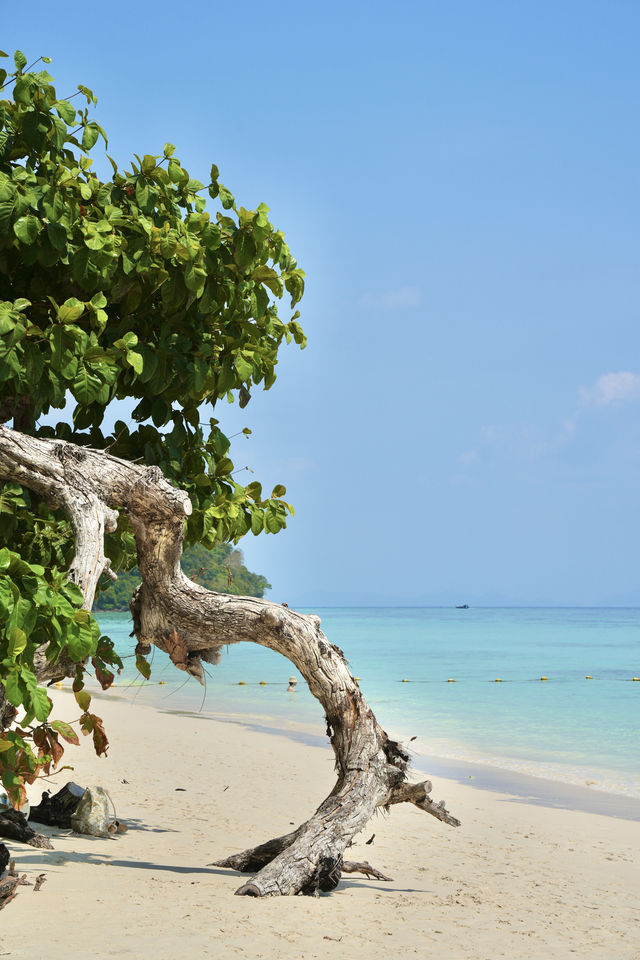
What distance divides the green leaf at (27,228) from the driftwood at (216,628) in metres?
1.06

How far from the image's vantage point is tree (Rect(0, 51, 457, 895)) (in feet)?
16.6

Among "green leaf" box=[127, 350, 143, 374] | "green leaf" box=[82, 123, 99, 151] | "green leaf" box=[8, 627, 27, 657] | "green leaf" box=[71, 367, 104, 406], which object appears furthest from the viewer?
"green leaf" box=[82, 123, 99, 151]

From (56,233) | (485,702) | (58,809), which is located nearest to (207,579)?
(485,702)

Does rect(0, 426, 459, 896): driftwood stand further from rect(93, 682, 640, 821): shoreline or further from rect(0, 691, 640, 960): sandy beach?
rect(93, 682, 640, 821): shoreline

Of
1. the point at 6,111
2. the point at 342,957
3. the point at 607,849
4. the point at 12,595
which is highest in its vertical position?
the point at 6,111

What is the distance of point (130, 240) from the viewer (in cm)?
554

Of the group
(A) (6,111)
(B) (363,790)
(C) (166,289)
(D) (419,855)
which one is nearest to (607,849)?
(D) (419,855)

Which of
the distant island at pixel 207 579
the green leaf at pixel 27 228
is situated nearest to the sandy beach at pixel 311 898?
the green leaf at pixel 27 228

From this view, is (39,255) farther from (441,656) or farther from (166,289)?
(441,656)

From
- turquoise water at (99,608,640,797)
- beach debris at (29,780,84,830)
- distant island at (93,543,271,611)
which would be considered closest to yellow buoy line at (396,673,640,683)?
turquoise water at (99,608,640,797)

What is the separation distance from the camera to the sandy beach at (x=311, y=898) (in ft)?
15.0

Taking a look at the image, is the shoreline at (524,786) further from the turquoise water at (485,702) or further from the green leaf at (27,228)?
the green leaf at (27,228)

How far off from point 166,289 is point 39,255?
0.75m

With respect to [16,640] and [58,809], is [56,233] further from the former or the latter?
[58,809]
